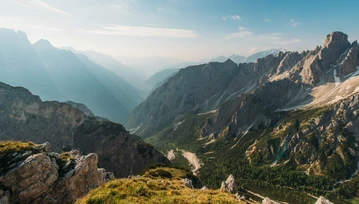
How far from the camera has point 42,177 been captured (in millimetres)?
47656

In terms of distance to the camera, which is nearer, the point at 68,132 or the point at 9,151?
the point at 9,151

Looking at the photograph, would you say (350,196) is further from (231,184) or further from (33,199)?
(33,199)

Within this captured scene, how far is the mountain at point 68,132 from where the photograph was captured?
156000 millimetres

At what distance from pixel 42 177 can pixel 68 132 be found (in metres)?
142

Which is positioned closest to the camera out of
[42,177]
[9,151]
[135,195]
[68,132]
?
[135,195]

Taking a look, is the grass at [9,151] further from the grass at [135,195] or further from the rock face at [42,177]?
the grass at [135,195]

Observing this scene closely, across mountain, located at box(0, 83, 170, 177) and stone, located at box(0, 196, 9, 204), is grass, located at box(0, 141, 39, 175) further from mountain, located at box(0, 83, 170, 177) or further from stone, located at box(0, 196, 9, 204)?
mountain, located at box(0, 83, 170, 177)

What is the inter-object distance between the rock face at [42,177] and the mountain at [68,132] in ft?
337

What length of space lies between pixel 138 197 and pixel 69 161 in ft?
112

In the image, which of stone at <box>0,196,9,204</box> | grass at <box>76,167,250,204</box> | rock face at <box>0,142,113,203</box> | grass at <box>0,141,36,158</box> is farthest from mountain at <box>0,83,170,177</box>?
grass at <box>76,167,250,204</box>

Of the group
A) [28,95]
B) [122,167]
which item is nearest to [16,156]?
[122,167]

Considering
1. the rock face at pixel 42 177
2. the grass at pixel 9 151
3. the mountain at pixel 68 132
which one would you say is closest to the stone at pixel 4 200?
the rock face at pixel 42 177

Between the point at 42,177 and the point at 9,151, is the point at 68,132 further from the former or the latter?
the point at 42,177

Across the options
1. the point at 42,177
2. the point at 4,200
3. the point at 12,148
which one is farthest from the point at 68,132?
the point at 4,200
